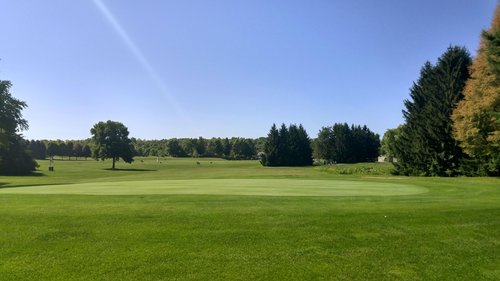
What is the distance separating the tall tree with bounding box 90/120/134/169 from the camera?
316ft

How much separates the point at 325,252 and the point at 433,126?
44302 millimetres

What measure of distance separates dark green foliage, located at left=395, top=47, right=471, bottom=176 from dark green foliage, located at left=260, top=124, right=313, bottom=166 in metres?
68.5

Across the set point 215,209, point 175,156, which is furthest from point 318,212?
point 175,156

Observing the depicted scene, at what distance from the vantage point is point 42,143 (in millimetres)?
178125

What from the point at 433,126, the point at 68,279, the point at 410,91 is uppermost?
the point at 410,91

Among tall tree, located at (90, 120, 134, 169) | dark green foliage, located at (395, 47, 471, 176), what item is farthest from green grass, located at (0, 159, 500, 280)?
tall tree, located at (90, 120, 134, 169)

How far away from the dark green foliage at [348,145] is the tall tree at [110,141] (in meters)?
66.5

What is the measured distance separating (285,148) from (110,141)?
49889 mm

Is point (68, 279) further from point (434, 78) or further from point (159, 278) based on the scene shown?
point (434, 78)

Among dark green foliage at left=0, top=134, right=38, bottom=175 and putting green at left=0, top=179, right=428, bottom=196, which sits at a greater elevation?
dark green foliage at left=0, top=134, right=38, bottom=175

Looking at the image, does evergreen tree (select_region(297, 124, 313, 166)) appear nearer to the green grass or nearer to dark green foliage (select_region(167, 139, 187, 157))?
dark green foliage (select_region(167, 139, 187, 157))

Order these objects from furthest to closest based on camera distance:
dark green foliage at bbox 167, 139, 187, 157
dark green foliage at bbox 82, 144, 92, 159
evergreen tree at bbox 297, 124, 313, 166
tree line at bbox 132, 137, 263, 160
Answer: dark green foliage at bbox 167, 139, 187, 157
tree line at bbox 132, 137, 263, 160
dark green foliage at bbox 82, 144, 92, 159
evergreen tree at bbox 297, 124, 313, 166

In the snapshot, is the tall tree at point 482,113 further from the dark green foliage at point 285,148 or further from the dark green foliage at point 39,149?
the dark green foliage at point 39,149

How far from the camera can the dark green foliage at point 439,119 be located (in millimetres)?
46469
